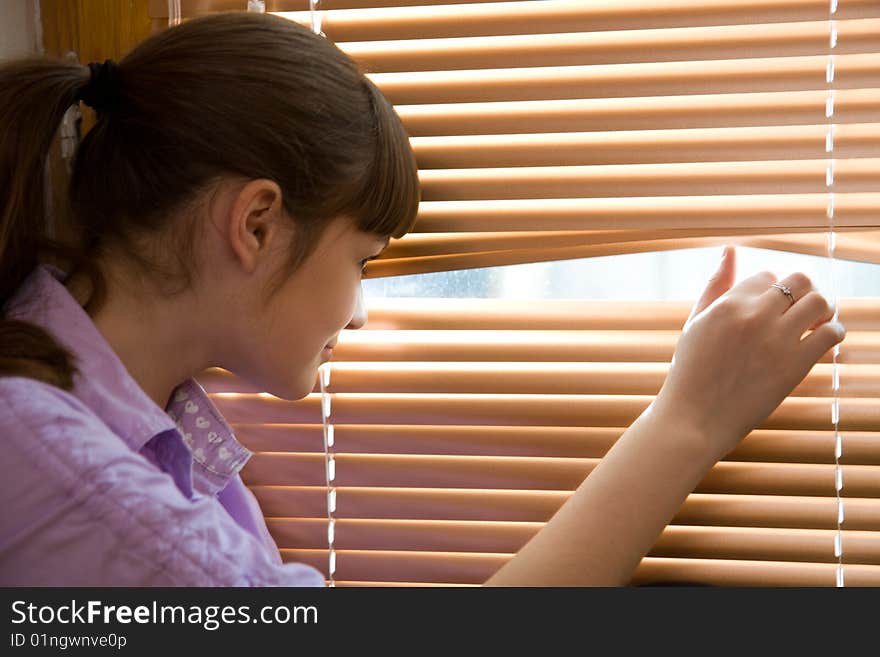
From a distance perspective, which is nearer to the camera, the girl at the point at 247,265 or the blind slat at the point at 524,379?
the girl at the point at 247,265

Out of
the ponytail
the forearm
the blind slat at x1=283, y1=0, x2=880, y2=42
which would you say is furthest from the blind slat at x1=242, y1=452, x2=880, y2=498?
the blind slat at x1=283, y1=0, x2=880, y2=42

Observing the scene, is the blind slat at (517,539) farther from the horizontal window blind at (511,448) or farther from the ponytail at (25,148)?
the ponytail at (25,148)

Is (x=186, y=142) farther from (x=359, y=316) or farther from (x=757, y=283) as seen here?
(x=757, y=283)

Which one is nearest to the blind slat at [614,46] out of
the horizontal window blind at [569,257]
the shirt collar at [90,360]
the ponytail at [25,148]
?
the horizontal window blind at [569,257]

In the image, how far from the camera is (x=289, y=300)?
37.8 inches

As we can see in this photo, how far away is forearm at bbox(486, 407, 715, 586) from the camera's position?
Answer: 0.88m

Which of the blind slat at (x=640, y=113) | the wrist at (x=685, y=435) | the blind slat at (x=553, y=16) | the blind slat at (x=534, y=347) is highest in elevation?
the blind slat at (x=553, y=16)

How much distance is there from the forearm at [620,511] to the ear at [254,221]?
0.37 m

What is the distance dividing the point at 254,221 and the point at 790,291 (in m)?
0.53

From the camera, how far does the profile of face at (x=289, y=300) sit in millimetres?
932

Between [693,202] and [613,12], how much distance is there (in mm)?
217

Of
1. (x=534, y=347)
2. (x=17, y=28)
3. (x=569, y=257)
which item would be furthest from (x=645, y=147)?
(x=17, y=28)

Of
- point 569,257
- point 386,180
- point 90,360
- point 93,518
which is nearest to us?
point 93,518
